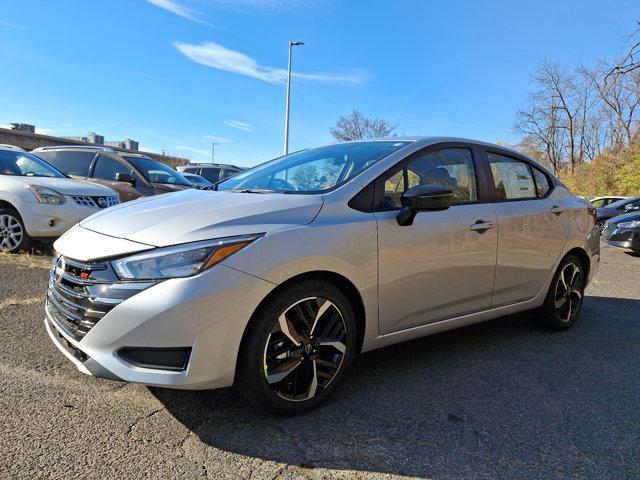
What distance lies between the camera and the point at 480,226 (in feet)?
10.9

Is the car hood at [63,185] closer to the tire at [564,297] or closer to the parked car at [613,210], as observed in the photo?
the tire at [564,297]

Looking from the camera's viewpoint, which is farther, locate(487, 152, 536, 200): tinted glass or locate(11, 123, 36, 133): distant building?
locate(11, 123, 36, 133): distant building

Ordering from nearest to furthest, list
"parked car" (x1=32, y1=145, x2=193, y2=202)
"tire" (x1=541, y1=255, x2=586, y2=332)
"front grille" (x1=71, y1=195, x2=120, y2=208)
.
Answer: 1. "tire" (x1=541, y1=255, x2=586, y2=332)
2. "front grille" (x1=71, y1=195, x2=120, y2=208)
3. "parked car" (x1=32, y1=145, x2=193, y2=202)

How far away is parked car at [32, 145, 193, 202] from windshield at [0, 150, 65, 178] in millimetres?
1418

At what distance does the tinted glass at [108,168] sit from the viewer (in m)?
8.86

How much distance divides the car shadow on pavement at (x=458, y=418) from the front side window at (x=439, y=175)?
1198mm

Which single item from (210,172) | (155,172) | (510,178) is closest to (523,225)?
(510,178)

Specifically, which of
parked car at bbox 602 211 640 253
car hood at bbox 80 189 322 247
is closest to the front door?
car hood at bbox 80 189 322 247

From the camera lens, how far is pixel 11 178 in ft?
20.8

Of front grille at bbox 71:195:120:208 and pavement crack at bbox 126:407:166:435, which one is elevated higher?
front grille at bbox 71:195:120:208

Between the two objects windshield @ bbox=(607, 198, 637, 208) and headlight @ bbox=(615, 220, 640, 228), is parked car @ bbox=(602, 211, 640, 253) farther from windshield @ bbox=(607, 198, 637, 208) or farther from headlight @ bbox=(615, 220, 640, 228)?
windshield @ bbox=(607, 198, 637, 208)

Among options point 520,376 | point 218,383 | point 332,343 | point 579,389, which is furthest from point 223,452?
point 579,389

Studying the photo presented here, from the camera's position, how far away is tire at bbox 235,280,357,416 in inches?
92.1

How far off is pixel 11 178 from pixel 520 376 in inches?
262
